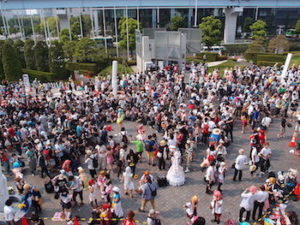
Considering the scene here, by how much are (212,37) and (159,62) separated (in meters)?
15.8

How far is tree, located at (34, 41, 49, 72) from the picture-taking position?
91.7ft

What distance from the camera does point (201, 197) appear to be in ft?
31.1

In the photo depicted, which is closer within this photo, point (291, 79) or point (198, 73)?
point (291, 79)

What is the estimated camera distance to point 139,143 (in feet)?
35.9

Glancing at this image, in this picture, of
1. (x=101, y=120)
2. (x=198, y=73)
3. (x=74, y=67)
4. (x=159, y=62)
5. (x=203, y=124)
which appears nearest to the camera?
(x=203, y=124)

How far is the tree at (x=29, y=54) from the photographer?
28812 millimetres

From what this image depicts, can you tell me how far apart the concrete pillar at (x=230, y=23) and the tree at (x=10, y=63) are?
35.4 meters

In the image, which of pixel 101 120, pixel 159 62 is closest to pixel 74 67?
pixel 159 62

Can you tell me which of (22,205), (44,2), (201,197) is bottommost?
(201,197)

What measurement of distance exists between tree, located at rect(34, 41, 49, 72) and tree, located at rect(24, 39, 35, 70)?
0.85 metres

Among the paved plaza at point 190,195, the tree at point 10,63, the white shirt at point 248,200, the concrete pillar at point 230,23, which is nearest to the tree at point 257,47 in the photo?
the concrete pillar at point 230,23

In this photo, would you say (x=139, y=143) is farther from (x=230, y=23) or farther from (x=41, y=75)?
(x=230, y=23)

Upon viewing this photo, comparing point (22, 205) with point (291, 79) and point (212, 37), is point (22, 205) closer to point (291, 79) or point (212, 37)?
point (291, 79)

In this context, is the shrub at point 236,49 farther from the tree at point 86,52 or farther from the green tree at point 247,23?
the tree at point 86,52
